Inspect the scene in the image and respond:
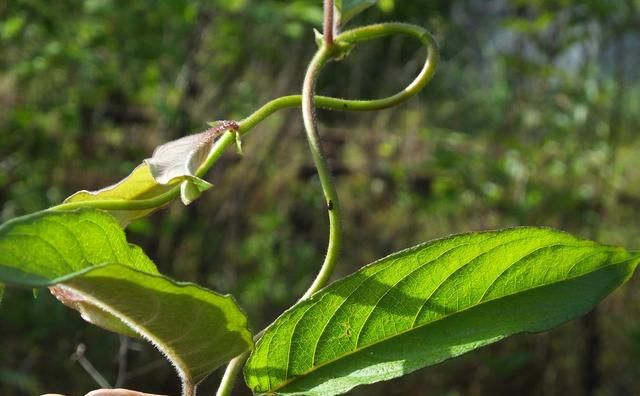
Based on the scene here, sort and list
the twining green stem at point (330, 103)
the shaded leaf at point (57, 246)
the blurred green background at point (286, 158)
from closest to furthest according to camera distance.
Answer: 1. the shaded leaf at point (57, 246)
2. the twining green stem at point (330, 103)
3. the blurred green background at point (286, 158)

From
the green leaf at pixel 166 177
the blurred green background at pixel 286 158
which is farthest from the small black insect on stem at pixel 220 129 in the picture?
the blurred green background at pixel 286 158

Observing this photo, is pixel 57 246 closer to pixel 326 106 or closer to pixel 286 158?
pixel 326 106

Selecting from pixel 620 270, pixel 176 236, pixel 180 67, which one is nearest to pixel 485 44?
pixel 180 67

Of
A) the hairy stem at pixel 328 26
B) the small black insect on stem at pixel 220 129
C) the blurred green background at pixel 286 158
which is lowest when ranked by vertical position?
the blurred green background at pixel 286 158

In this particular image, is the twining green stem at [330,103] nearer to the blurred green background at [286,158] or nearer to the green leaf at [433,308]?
the green leaf at [433,308]

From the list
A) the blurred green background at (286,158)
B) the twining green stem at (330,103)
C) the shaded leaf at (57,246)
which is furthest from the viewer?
the blurred green background at (286,158)

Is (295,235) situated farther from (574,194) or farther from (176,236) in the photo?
(574,194)

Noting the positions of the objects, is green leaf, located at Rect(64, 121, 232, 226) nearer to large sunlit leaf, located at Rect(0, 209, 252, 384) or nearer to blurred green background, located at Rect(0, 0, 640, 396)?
large sunlit leaf, located at Rect(0, 209, 252, 384)
